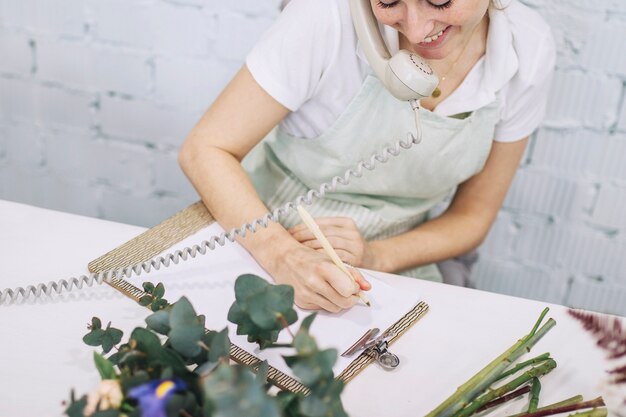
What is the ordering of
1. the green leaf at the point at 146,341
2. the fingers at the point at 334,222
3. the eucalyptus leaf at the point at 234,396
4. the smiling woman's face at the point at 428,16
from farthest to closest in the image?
the fingers at the point at 334,222, the smiling woman's face at the point at 428,16, the green leaf at the point at 146,341, the eucalyptus leaf at the point at 234,396

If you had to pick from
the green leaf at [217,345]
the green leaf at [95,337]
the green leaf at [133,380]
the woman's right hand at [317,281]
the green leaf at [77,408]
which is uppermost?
the green leaf at [77,408]

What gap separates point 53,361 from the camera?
0.72 meters

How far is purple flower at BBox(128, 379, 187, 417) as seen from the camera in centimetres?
47

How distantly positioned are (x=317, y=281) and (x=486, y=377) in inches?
9.5

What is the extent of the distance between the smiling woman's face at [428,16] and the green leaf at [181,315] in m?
0.55

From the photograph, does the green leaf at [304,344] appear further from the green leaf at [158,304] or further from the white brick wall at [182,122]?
the white brick wall at [182,122]

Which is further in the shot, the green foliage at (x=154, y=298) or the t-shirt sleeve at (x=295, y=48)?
the t-shirt sleeve at (x=295, y=48)

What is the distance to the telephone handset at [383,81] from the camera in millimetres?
827

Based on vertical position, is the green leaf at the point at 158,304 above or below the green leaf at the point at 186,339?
below

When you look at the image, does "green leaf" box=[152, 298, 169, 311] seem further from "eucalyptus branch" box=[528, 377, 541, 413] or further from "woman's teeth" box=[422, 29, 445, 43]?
"woman's teeth" box=[422, 29, 445, 43]

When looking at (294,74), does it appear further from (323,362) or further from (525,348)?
(323,362)

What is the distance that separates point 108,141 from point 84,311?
1071mm

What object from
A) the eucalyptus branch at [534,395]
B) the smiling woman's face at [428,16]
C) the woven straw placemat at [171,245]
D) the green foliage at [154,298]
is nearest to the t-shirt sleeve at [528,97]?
the smiling woman's face at [428,16]

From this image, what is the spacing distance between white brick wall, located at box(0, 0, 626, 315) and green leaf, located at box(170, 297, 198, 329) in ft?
3.62
